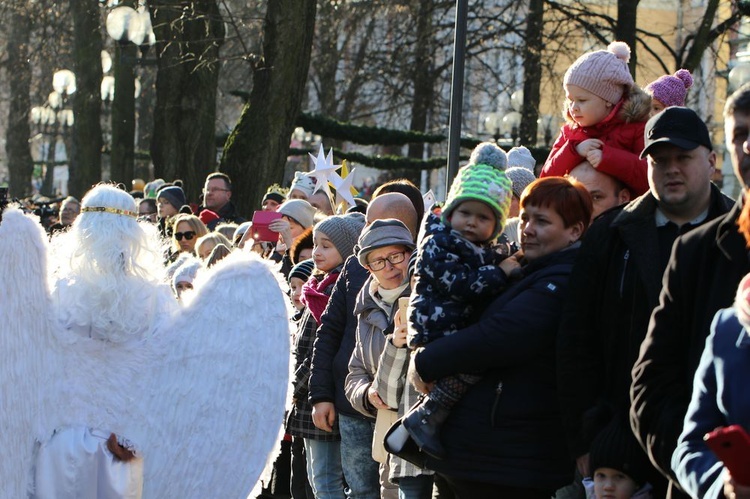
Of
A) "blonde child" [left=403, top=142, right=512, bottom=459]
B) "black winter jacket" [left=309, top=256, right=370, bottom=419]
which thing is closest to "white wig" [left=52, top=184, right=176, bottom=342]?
"blonde child" [left=403, top=142, right=512, bottom=459]

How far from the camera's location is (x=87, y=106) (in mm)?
23547

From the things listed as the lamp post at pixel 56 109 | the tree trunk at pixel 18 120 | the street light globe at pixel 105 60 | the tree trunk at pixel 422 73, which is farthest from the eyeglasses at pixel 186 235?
the tree trunk at pixel 18 120

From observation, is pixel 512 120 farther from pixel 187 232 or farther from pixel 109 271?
pixel 109 271

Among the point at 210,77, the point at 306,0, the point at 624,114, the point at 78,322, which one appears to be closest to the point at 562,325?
the point at 624,114

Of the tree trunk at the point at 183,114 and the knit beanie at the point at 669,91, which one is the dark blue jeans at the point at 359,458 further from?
the tree trunk at the point at 183,114

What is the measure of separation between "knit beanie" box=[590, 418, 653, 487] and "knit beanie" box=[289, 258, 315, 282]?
→ 3.93m

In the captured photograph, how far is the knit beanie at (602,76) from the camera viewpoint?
4.88 meters

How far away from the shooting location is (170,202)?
12344 mm

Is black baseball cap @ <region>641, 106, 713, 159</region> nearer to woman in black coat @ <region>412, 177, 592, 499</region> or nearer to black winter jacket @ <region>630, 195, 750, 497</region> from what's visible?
black winter jacket @ <region>630, 195, 750, 497</region>

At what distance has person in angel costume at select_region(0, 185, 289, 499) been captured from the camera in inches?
180

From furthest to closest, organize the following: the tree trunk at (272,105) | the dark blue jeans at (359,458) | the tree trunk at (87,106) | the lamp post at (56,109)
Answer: the lamp post at (56,109) → the tree trunk at (87,106) → the tree trunk at (272,105) → the dark blue jeans at (359,458)

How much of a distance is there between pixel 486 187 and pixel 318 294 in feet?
7.55

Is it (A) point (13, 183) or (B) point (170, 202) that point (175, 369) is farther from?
(A) point (13, 183)

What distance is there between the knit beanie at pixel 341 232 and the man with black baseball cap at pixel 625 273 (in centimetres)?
285
